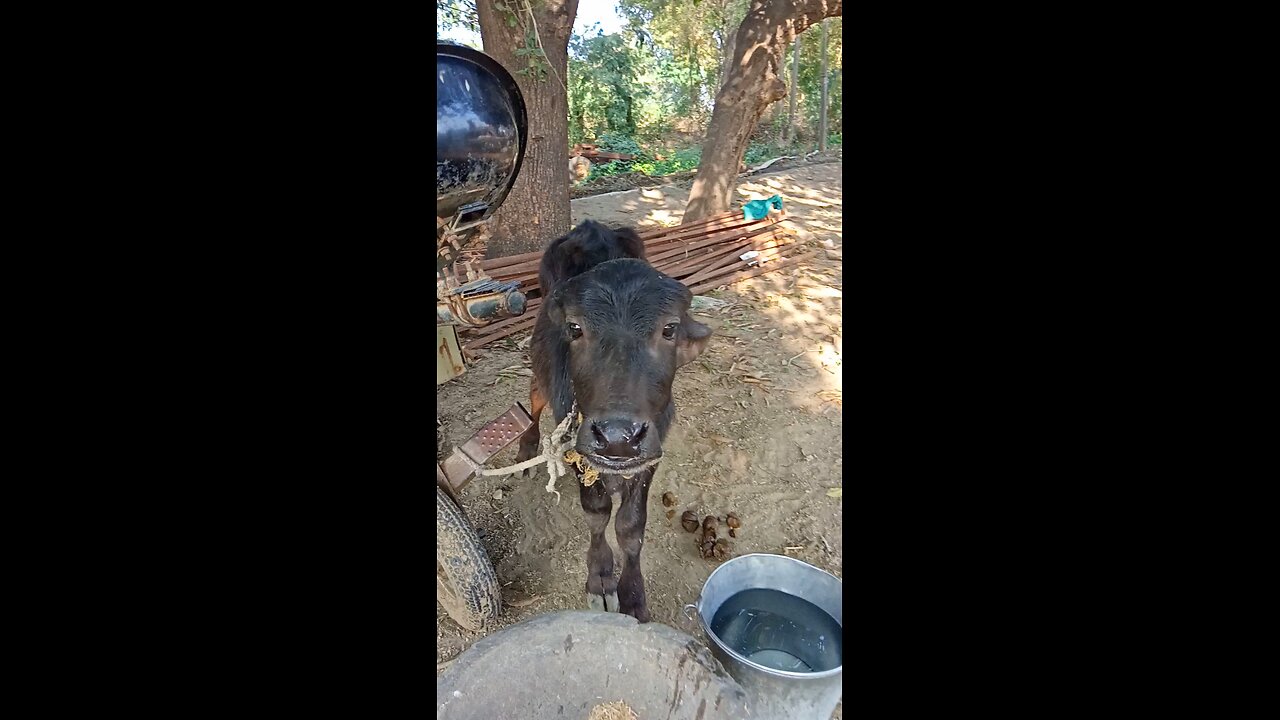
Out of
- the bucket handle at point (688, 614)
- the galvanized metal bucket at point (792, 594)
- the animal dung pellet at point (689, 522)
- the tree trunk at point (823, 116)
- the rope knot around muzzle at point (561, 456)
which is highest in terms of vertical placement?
the tree trunk at point (823, 116)

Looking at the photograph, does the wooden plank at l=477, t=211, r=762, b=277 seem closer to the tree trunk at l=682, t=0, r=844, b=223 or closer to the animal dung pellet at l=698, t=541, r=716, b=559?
the tree trunk at l=682, t=0, r=844, b=223

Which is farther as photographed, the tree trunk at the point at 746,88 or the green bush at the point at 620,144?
the green bush at the point at 620,144

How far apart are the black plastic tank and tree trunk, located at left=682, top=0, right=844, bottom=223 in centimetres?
773

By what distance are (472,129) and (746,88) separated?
8.20 m

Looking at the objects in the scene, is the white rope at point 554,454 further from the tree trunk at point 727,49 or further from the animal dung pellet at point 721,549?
the tree trunk at point 727,49

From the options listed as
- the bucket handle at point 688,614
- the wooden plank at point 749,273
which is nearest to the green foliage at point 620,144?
the wooden plank at point 749,273

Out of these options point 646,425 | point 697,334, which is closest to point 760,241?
point 697,334

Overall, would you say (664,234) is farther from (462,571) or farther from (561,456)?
(462,571)

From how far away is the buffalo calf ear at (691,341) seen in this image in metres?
3.21

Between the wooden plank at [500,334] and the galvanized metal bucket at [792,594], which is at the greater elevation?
the wooden plank at [500,334]

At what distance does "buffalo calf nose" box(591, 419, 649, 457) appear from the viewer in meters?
2.60

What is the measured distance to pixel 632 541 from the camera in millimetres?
3477

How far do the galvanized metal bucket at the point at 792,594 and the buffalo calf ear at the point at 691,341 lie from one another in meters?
1.03

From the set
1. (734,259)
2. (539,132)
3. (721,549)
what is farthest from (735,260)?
(721,549)
